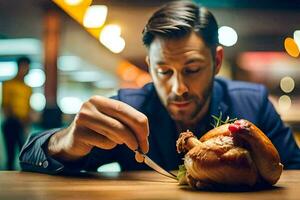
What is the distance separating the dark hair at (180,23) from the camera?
69.5 inches

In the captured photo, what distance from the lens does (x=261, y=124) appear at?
1.85m

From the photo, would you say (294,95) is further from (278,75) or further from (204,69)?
(204,69)

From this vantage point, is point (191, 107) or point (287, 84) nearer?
point (191, 107)


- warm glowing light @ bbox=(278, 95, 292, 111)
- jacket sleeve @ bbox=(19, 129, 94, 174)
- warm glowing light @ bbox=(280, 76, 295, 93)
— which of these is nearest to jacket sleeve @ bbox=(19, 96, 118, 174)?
jacket sleeve @ bbox=(19, 129, 94, 174)

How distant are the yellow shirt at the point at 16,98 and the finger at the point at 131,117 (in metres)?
3.10

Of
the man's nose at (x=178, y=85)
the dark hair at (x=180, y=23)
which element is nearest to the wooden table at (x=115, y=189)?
the man's nose at (x=178, y=85)

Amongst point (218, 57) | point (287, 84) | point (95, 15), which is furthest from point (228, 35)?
point (287, 84)

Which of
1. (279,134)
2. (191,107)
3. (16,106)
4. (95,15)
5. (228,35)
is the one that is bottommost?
(16,106)

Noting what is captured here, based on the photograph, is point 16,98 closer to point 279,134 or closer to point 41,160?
point 279,134

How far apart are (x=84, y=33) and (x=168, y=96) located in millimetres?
3384

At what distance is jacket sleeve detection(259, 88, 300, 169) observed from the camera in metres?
1.69

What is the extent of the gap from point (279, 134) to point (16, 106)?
2.73 meters

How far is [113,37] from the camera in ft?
14.0

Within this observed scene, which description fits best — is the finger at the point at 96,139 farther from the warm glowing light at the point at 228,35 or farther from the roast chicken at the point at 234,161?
the warm glowing light at the point at 228,35
